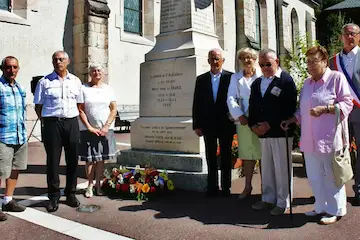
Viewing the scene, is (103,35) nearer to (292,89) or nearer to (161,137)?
(161,137)

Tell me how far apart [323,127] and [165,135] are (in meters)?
2.61

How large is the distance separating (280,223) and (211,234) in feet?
2.42

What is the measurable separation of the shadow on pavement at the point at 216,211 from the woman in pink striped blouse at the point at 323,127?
320 mm

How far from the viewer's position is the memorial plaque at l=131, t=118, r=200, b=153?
4.97 metres

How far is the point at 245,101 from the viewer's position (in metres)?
4.09

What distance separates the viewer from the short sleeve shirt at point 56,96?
12.6ft

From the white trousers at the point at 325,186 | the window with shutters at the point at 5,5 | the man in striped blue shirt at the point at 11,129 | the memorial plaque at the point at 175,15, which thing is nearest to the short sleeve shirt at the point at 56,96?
the man in striped blue shirt at the point at 11,129

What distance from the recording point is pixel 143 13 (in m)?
13.6

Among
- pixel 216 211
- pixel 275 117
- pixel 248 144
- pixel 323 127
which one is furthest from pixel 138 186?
pixel 323 127

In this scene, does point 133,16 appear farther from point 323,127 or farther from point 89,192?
point 323,127

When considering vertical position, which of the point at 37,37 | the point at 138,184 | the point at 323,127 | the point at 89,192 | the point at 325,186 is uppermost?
the point at 37,37

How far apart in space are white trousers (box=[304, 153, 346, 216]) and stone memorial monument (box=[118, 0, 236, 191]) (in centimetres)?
163

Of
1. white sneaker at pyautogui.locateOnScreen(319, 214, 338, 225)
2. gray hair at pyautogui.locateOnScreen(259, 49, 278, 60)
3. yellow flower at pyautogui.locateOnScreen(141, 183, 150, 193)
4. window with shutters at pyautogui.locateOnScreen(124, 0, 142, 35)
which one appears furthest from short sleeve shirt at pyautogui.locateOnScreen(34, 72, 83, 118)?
window with shutters at pyautogui.locateOnScreen(124, 0, 142, 35)

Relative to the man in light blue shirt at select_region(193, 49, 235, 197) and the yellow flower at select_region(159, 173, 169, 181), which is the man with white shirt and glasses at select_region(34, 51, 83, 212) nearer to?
the yellow flower at select_region(159, 173, 169, 181)
